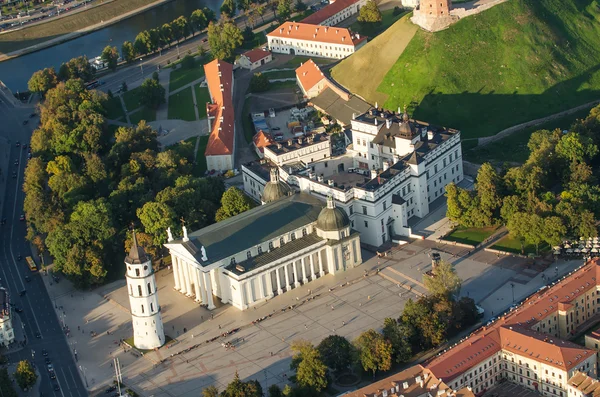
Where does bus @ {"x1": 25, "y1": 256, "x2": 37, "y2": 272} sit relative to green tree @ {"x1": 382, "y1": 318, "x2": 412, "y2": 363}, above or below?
above

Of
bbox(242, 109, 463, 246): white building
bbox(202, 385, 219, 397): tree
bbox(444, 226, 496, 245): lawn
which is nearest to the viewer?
bbox(202, 385, 219, 397): tree

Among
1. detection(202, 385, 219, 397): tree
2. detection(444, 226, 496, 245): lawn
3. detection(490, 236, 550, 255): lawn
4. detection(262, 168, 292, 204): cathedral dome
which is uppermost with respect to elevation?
detection(262, 168, 292, 204): cathedral dome

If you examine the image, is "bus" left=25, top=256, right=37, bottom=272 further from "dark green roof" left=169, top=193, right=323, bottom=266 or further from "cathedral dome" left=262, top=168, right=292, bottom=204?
"cathedral dome" left=262, top=168, right=292, bottom=204

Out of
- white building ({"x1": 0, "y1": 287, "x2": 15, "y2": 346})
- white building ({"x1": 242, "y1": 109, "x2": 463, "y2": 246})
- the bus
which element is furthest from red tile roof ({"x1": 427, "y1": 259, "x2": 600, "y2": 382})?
the bus

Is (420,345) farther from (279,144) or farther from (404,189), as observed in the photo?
(279,144)

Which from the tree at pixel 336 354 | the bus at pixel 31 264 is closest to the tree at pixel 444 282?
the tree at pixel 336 354

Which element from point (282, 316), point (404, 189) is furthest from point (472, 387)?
point (404, 189)

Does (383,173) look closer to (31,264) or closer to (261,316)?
(261,316)
